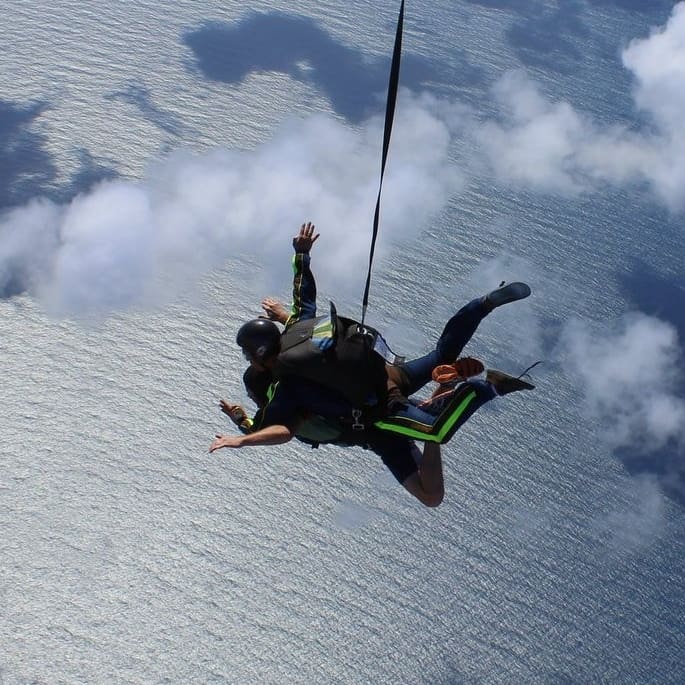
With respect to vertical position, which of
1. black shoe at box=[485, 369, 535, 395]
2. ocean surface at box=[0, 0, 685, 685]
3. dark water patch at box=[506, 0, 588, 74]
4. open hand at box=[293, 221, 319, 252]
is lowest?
ocean surface at box=[0, 0, 685, 685]

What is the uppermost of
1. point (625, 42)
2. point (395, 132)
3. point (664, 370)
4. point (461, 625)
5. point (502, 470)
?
point (625, 42)

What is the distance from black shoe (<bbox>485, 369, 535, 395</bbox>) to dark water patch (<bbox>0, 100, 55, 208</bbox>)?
404 inches

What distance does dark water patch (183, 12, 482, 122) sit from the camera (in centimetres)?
1565

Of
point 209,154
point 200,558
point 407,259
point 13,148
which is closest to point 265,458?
point 200,558

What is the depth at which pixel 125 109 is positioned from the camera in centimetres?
1462

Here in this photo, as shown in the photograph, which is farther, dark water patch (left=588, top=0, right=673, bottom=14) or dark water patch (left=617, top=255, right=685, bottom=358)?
dark water patch (left=588, top=0, right=673, bottom=14)

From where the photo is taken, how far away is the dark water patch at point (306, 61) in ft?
51.3

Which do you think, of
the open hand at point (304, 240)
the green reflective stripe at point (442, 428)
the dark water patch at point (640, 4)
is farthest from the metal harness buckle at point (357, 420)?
the dark water patch at point (640, 4)

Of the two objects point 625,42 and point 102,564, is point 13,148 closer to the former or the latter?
point 102,564

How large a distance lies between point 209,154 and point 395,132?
11.4ft

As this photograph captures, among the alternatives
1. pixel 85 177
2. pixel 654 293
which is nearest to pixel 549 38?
pixel 654 293

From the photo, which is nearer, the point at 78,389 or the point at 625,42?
the point at 78,389

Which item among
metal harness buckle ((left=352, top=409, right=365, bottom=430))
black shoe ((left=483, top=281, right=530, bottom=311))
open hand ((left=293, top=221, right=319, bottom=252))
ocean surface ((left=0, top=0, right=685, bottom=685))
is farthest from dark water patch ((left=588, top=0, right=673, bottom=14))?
metal harness buckle ((left=352, top=409, right=365, bottom=430))

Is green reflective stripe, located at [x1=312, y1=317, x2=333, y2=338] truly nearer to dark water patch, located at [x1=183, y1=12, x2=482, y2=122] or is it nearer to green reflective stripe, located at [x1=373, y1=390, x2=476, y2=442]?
green reflective stripe, located at [x1=373, y1=390, x2=476, y2=442]
